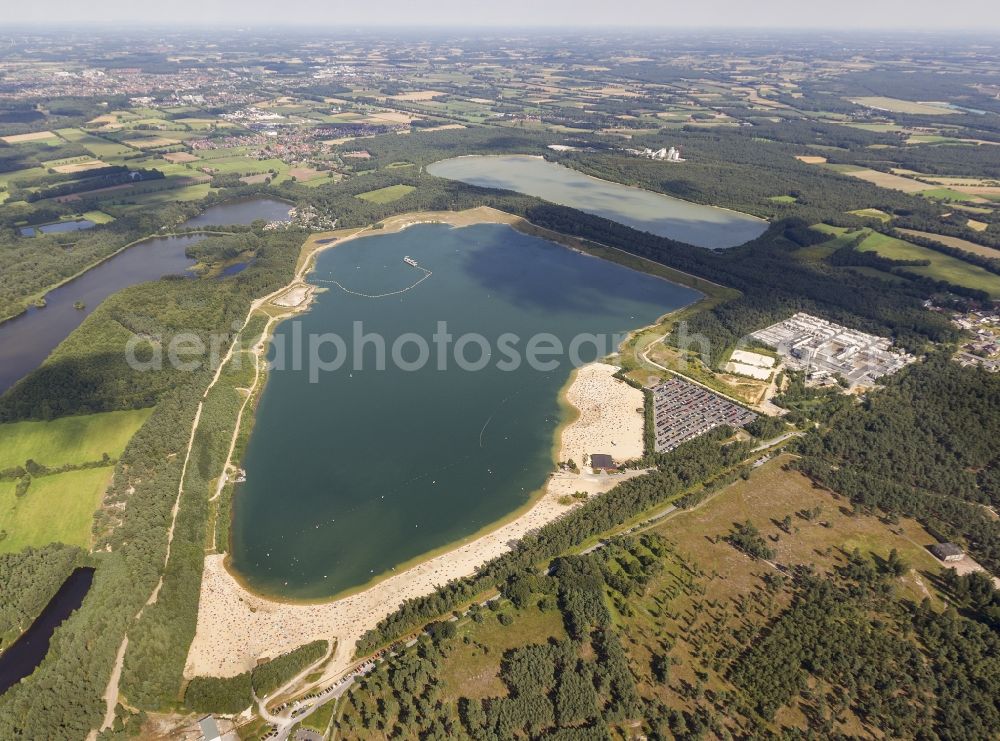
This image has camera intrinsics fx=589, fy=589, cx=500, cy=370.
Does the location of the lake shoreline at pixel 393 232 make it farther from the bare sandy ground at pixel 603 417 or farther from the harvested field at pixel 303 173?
the harvested field at pixel 303 173

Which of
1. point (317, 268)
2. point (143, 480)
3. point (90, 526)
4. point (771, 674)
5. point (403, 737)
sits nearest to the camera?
point (403, 737)

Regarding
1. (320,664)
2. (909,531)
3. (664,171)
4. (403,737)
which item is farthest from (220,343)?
(664,171)

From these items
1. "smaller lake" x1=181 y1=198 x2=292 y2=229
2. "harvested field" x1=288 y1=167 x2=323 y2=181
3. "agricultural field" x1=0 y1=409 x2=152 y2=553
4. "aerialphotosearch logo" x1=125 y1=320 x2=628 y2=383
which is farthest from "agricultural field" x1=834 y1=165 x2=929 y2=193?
"agricultural field" x1=0 y1=409 x2=152 y2=553

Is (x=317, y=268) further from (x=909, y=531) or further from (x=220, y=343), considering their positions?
(x=909, y=531)

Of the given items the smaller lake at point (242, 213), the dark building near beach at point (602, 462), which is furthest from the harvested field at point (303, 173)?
the dark building near beach at point (602, 462)

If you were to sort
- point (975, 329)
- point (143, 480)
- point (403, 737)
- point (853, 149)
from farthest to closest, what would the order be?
point (853, 149)
point (975, 329)
point (143, 480)
point (403, 737)

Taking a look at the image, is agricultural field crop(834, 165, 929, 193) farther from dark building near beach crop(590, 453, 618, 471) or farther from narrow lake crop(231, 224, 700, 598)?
dark building near beach crop(590, 453, 618, 471)
